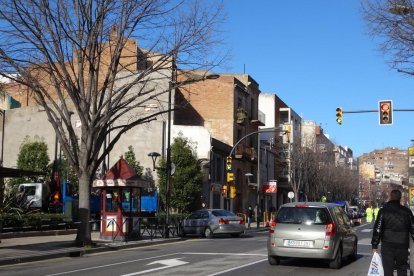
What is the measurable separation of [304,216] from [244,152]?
3674 cm

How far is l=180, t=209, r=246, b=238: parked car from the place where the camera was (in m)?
27.6

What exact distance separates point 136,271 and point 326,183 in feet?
190

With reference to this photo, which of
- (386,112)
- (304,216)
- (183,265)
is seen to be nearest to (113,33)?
(183,265)

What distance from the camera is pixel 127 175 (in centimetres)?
2372

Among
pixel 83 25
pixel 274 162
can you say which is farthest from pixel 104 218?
pixel 274 162

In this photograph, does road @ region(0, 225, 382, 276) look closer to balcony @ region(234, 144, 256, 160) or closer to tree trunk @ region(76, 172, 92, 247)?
tree trunk @ region(76, 172, 92, 247)

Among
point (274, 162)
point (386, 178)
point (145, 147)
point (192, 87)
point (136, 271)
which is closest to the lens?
point (136, 271)

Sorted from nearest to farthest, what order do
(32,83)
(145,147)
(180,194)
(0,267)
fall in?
(0,267), (32,83), (180,194), (145,147)

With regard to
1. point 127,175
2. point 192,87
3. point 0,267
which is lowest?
point 0,267

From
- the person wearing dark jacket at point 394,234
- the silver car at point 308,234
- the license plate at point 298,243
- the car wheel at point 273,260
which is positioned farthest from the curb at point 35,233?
the person wearing dark jacket at point 394,234

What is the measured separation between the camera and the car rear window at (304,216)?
13648 millimetres

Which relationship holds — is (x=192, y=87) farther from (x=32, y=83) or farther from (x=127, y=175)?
(x=32, y=83)

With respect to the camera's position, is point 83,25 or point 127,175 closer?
point 83,25

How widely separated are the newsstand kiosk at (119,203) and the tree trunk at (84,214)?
9.31ft
